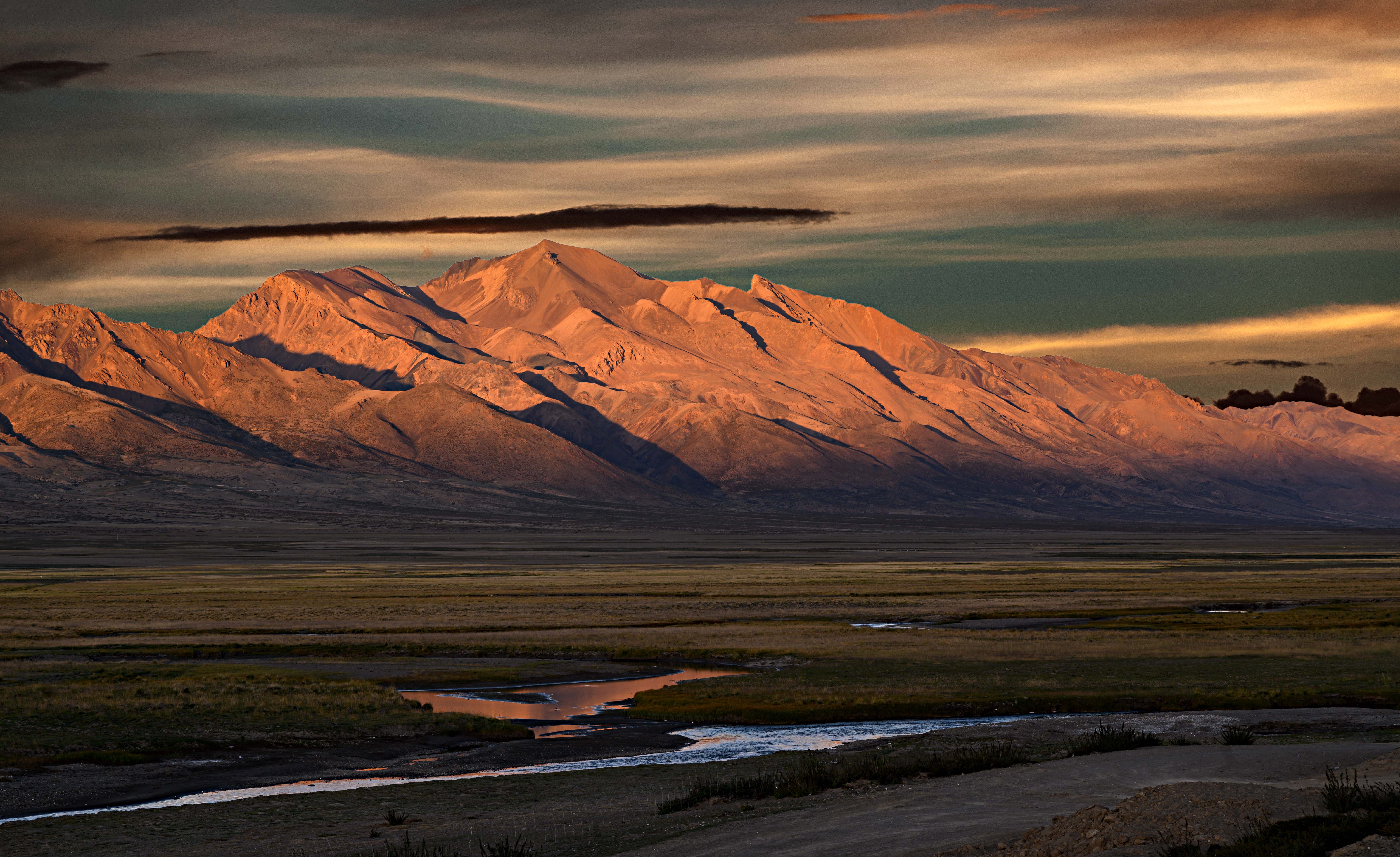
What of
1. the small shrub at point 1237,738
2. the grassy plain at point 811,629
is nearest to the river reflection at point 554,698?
the grassy plain at point 811,629

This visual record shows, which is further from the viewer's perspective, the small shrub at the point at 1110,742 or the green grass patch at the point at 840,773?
the small shrub at the point at 1110,742

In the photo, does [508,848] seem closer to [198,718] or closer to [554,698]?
[198,718]

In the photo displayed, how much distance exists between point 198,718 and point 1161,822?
2988 cm

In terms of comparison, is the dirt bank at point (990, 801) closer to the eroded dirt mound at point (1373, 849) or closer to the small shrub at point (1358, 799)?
the small shrub at point (1358, 799)

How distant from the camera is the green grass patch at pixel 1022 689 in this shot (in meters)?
39.6

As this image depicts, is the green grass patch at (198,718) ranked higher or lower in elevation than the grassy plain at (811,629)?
higher

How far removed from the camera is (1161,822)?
16.6 m

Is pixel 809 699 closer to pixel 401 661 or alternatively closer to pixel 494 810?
pixel 494 810

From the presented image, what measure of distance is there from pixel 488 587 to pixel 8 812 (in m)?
81.6

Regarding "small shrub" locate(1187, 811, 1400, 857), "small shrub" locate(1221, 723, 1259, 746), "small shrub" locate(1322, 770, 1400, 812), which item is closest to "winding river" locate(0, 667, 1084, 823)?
"small shrub" locate(1221, 723, 1259, 746)

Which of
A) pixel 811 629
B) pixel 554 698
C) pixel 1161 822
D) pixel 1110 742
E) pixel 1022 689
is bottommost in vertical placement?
pixel 811 629

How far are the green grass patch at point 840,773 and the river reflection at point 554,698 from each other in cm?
1181

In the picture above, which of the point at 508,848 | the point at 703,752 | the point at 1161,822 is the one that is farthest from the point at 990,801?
the point at 703,752

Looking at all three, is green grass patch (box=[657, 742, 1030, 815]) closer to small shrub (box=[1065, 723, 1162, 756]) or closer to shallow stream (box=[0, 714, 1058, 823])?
small shrub (box=[1065, 723, 1162, 756])
